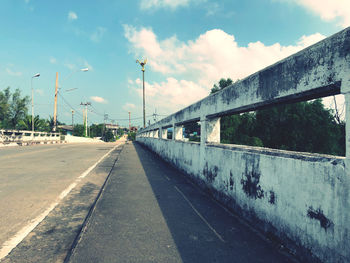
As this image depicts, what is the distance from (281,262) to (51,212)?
11.3ft

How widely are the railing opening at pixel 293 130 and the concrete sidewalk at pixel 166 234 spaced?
32.9 m

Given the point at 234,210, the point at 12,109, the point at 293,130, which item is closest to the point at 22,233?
the point at 234,210

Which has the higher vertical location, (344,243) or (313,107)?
(313,107)

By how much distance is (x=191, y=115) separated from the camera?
6340 mm

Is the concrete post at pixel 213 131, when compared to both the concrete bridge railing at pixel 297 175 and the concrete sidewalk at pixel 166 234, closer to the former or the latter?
the concrete bridge railing at pixel 297 175

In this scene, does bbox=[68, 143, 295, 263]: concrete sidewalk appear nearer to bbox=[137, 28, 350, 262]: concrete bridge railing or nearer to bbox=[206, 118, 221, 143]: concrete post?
bbox=[137, 28, 350, 262]: concrete bridge railing

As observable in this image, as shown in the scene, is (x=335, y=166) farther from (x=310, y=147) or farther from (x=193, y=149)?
(x=310, y=147)

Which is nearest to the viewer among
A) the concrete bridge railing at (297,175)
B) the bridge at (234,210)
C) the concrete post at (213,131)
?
the concrete bridge railing at (297,175)

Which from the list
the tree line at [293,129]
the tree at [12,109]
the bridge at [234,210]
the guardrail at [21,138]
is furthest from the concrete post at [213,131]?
the tree at [12,109]

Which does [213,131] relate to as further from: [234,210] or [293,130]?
[293,130]

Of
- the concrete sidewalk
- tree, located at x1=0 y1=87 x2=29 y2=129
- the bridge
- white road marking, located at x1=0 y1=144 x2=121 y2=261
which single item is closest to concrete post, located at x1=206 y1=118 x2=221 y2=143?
the bridge

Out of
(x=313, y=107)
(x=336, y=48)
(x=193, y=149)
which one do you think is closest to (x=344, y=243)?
(x=336, y=48)

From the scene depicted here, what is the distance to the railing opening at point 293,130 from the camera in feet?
118

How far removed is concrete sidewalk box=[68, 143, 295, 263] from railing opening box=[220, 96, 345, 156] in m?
32.9
